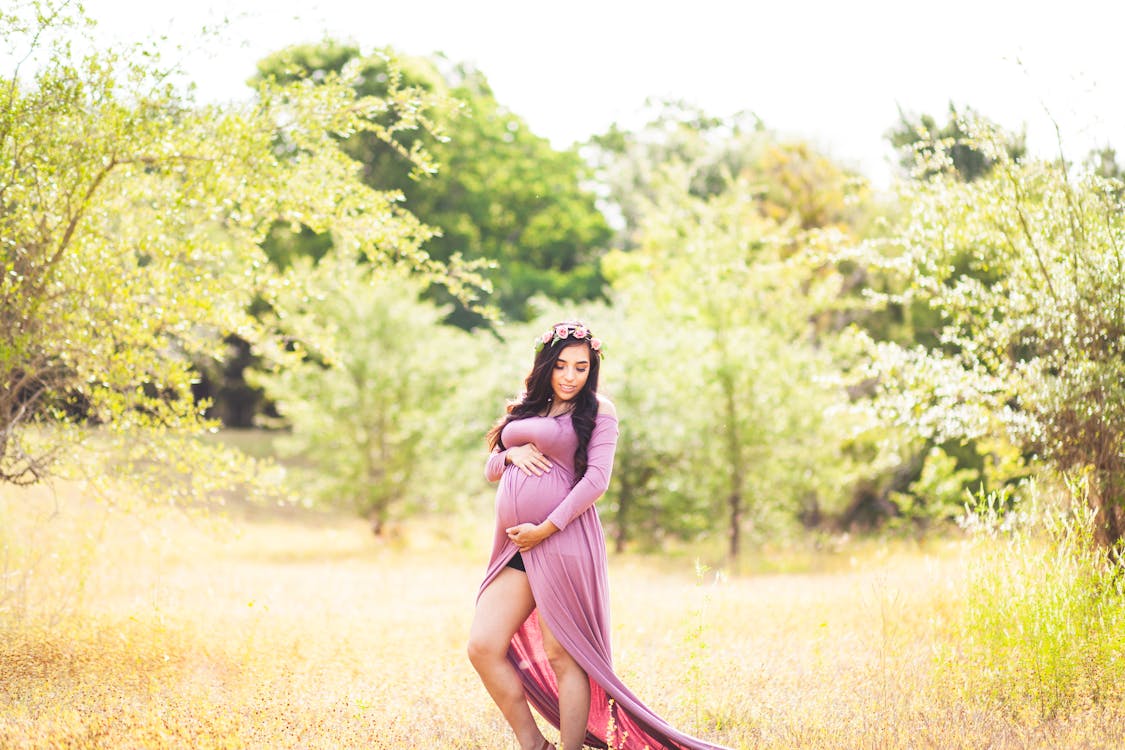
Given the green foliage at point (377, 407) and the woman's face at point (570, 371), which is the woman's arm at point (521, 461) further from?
the green foliage at point (377, 407)

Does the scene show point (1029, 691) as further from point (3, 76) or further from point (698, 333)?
point (698, 333)

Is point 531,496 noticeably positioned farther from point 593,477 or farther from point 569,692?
point 569,692

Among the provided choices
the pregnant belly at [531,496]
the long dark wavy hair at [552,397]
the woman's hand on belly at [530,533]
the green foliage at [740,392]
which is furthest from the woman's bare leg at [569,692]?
the green foliage at [740,392]

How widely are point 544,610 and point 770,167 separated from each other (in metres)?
23.7

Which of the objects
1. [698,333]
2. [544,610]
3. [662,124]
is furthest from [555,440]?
[662,124]

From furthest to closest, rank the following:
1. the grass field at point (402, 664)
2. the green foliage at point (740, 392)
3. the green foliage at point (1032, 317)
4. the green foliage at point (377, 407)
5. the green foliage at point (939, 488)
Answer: the green foliage at point (377, 407) < the green foliage at point (939, 488) < the green foliage at point (740, 392) < the green foliage at point (1032, 317) < the grass field at point (402, 664)

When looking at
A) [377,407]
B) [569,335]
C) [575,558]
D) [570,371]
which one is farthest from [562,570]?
[377,407]

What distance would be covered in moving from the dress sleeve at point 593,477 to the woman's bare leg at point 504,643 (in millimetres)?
415

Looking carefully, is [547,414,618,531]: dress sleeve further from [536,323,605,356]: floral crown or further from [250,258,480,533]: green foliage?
[250,258,480,533]: green foliage

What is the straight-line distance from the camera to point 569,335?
516cm

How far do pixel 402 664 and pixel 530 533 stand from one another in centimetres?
320

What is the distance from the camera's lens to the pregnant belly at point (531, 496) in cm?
491

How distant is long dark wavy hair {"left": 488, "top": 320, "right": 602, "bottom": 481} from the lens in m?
5.02

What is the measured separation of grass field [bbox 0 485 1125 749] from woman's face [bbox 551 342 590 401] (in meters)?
1.42
